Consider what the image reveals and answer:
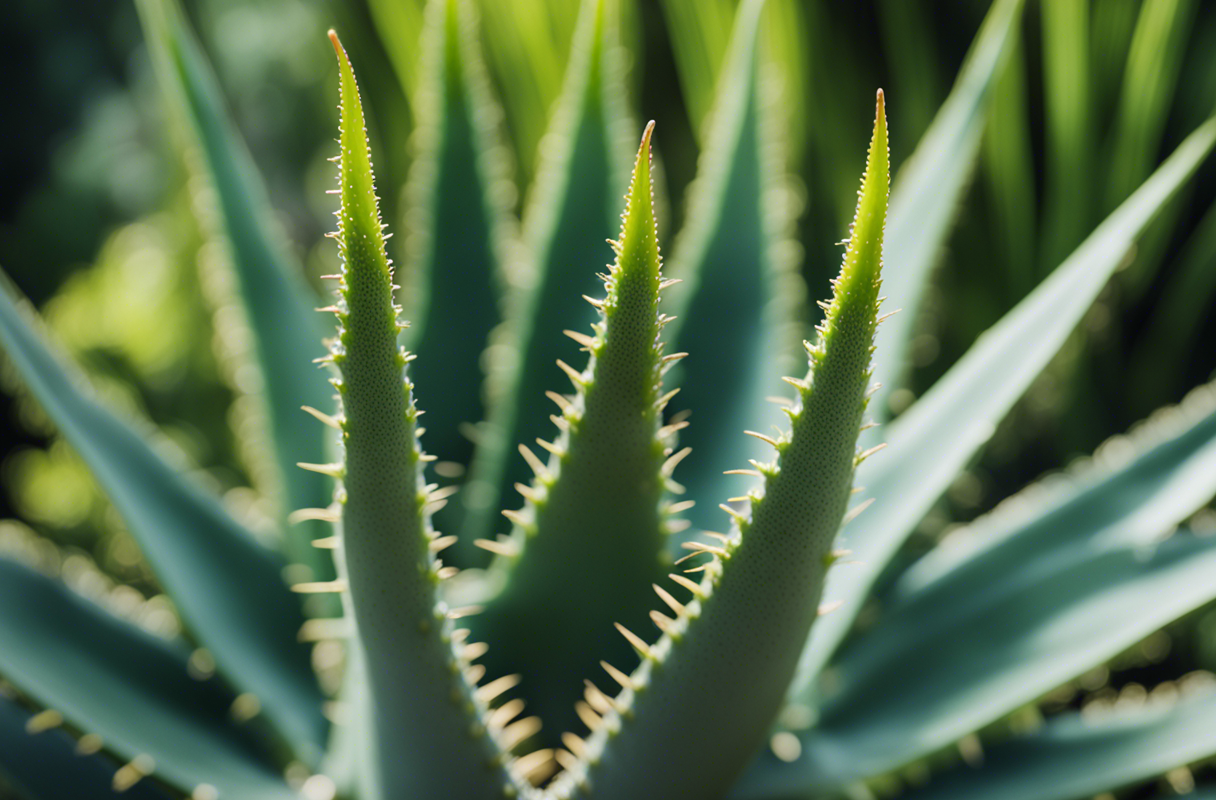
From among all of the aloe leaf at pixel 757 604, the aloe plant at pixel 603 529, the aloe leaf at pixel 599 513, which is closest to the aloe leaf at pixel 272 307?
the aloe plant at pixel 603 529

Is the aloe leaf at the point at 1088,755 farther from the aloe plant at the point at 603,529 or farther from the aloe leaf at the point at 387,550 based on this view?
the aloe leaf at the point at 387,550

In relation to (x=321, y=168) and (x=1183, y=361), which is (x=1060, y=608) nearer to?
(x=1183, y=361)

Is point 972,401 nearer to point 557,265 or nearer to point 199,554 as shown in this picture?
point 557,265

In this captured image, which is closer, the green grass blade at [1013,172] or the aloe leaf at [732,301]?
the aloe leaf at [732,301]

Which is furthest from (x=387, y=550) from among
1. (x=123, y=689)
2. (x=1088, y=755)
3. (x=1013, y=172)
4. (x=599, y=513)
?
(x=1013, y=172)

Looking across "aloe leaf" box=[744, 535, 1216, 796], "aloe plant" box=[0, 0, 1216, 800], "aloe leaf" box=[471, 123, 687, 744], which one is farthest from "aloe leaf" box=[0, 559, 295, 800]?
"aloe leaf" box=[744, 535, 1216, 796]

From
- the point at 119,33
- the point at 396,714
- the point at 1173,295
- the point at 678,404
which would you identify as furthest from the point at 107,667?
the point at 119,33

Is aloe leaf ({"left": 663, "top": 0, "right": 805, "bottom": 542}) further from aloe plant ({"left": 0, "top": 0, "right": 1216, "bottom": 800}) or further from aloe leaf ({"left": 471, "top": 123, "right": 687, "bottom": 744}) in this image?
aloe leaf ({"left": 471, "top": 123, "right": 687, "bottom": 744})
